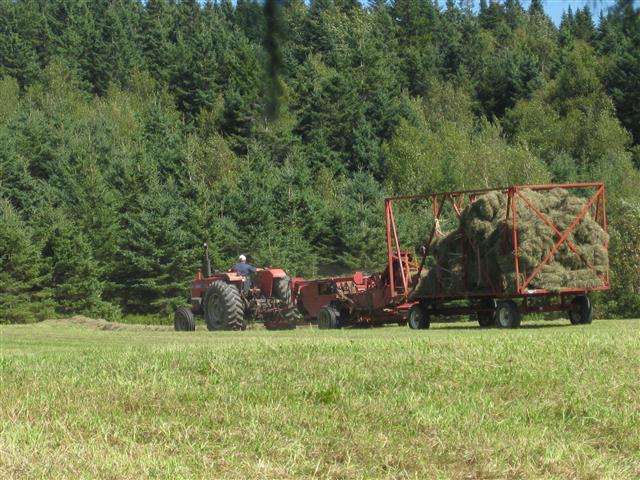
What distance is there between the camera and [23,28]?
10.9 metres

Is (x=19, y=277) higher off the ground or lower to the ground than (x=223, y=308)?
higher

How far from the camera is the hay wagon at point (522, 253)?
2031 cm

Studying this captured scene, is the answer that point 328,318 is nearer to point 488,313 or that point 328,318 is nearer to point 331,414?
point 488,313

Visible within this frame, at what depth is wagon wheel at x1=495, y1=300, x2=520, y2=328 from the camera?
21.0 m

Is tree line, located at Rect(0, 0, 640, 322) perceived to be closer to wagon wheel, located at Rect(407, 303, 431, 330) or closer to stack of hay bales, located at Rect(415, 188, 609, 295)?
stack of hay bales, located at Rect(415, 188, 609, 295)

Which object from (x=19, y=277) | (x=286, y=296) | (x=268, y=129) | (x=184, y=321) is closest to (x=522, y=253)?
(x=286, y=296)

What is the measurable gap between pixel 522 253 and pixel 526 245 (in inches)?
6.6

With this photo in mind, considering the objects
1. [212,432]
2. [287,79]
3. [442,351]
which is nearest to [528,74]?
[442,351]

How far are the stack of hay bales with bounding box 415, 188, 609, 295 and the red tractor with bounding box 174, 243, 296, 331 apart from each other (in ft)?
17.1

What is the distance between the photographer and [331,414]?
8680 millimetres

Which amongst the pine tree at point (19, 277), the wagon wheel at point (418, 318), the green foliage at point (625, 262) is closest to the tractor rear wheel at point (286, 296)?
the wagon wheel at point (418, 318)

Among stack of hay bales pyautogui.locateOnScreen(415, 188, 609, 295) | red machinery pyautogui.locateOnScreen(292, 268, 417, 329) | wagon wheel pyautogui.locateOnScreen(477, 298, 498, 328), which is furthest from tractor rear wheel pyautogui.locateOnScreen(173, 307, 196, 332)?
stack of hay bales pyautogui.locateOnScreen(415, 188, 609, 295)

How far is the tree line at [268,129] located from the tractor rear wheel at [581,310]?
11.4 ft

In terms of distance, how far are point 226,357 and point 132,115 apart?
218 feet
